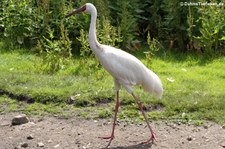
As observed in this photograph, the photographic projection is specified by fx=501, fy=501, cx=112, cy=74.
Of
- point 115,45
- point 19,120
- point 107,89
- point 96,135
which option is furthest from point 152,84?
point 115,45

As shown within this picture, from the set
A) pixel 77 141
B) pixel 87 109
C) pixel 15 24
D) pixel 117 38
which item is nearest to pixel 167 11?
pixel 117 38

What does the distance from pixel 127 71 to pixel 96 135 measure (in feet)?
3.09

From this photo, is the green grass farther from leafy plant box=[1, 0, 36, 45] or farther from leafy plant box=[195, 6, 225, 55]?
leafy plant box=[1, 0, 36, 45]

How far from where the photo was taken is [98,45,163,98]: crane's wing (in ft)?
20.5

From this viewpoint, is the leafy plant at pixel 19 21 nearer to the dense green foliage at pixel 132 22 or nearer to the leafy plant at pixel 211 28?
the dense green foliage at pixel 132 22

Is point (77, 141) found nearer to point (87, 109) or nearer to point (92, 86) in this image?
point (87, 109)

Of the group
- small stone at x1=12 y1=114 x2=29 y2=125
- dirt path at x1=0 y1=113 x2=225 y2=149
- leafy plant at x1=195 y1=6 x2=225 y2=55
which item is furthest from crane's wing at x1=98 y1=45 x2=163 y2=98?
leafy plant at x1=195 y1=6 x2=225 y2=55

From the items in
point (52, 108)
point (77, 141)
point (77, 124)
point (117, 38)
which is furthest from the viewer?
point (117, 38)

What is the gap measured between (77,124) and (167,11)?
4.22m

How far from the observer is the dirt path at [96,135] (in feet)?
20.2

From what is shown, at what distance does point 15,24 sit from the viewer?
404 inches

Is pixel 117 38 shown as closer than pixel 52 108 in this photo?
No

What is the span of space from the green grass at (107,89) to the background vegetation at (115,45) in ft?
0.05

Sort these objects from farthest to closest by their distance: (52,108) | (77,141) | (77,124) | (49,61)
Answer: (49,61) < (52,108) < (77,124) < (77,141)
